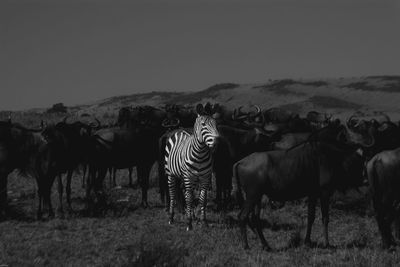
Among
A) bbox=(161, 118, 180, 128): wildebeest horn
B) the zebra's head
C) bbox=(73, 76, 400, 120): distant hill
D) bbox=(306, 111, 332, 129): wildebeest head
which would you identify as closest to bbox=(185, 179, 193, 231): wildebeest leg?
the zebra's head

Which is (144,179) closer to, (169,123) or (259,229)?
(169,123)

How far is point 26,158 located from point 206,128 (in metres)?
4.74

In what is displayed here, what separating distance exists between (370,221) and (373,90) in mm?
93665

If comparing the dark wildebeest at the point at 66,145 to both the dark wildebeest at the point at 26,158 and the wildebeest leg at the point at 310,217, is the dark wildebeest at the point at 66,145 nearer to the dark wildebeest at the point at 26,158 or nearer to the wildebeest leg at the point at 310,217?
the dark wildebeest at the point at 26,158

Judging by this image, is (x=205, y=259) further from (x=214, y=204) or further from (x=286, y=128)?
(x=286, y=128)

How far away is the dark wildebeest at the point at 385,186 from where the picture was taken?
8.78 meters

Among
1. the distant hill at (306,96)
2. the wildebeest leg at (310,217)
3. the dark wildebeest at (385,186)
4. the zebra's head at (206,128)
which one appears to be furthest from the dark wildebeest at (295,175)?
the distant hill at (306,96)

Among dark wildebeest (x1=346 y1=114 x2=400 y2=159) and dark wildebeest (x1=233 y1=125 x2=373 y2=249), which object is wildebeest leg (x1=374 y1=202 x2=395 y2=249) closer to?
dark wildebeest (x1=233 y1=125 x2=373 y2=249)

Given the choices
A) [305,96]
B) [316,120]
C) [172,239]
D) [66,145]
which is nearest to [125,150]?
[66,145]

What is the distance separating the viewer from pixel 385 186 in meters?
8.84

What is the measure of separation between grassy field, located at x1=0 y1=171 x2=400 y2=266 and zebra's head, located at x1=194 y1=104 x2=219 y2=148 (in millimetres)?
1796

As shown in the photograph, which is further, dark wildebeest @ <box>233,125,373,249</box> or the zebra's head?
the zebra's head

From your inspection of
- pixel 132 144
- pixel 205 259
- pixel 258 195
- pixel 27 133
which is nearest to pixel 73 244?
pixel 205 259

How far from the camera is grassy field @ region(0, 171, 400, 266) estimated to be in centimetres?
819
